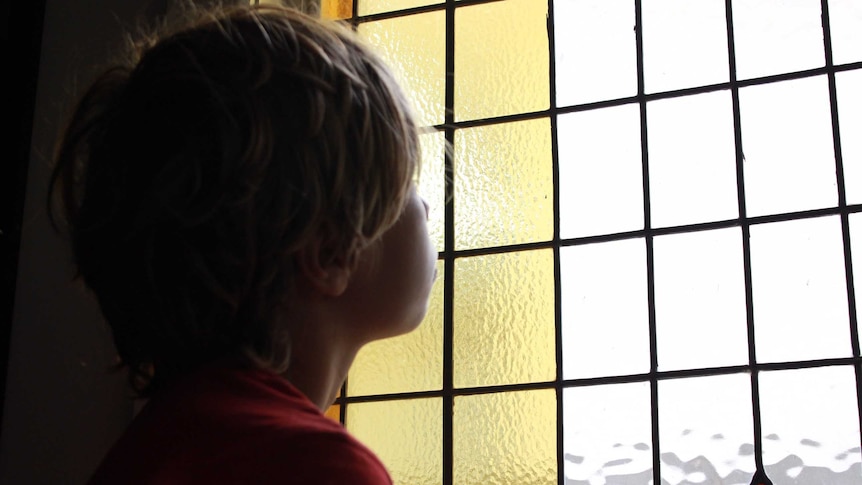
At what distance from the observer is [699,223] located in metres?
2.07

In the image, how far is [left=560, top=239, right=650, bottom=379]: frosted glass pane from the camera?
206 centimetres

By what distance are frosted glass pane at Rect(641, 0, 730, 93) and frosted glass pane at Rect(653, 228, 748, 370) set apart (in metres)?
0.32

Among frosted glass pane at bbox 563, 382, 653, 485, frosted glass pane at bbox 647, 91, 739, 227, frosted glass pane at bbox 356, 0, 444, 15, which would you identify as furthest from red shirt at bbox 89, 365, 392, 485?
frosted glass pane at bbox 356, 0, 444, 15

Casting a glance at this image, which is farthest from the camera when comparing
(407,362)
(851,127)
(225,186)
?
(407,362)

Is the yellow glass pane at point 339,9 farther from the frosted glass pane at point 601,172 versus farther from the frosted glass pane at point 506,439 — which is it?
the frosted glass pane at point 506,439

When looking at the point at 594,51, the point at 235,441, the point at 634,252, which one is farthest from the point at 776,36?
the point at 235,441

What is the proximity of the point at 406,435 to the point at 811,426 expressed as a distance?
2.50 ft

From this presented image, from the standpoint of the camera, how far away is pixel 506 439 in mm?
2100

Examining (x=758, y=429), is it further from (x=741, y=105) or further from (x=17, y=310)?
(x=17, y=310)

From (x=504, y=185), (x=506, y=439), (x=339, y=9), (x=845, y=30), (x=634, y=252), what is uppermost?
(x=339, y=9)

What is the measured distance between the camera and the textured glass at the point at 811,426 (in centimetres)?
186

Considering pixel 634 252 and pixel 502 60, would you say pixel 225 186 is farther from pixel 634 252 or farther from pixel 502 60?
pixel 502 60

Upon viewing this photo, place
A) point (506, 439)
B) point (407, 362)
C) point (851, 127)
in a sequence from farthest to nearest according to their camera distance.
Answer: point (407, 362)
point (506, 439)
point (851, 127)

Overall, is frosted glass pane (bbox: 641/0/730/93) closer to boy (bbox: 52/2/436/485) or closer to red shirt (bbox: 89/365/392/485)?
boy (bbox: 52/2/436/485)
